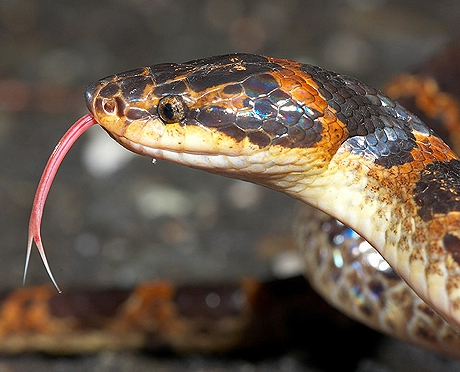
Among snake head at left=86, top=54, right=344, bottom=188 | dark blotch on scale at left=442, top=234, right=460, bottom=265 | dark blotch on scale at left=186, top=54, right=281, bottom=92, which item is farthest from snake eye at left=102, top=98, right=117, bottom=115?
dark blotch on scale at left=442, top=234, right=460, bottom=265

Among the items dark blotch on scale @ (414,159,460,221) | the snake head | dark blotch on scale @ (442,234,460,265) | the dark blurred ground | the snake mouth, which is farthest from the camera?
the dark blurred ground

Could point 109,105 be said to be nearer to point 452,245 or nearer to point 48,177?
point 48,177

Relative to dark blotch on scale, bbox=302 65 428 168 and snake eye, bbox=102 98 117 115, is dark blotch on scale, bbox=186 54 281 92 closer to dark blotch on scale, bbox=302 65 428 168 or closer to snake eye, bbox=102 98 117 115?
dark blotch on scale, bbox=302 65 428 168

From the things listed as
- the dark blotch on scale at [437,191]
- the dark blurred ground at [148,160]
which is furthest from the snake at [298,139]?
the dark blurred ground at [148,160]

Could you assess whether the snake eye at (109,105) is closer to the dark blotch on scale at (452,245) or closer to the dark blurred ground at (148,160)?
the dark blotch on scale at (452,245)

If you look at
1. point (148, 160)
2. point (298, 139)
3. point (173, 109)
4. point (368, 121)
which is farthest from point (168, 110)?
point (148, 160)

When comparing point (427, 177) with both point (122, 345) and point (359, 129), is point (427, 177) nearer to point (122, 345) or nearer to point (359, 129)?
point (359, 129)

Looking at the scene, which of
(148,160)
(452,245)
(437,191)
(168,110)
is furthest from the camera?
(148,160)
